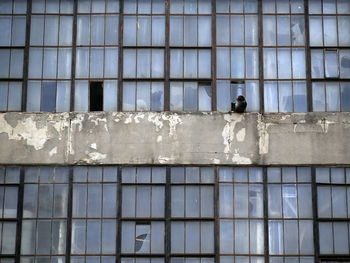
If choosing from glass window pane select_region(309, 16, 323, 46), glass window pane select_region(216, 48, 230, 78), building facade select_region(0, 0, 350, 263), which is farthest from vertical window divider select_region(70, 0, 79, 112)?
glass window pane select_region(309, 16, 323, 46)

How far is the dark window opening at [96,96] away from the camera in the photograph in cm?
1455

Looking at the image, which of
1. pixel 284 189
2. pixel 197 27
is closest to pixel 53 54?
pixel 197 27

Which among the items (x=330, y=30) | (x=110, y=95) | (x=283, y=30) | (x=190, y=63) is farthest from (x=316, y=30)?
(x=110, y=95)

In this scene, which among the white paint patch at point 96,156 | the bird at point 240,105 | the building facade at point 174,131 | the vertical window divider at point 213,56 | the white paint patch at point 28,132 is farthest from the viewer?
the vertical window divider at point 213,56

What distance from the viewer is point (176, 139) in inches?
560

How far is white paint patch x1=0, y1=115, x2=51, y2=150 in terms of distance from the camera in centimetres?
1428

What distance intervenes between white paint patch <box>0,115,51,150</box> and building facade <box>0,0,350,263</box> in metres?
0.02

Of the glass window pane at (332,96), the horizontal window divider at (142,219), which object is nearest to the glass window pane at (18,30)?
the horizontal window divider at (142,219)

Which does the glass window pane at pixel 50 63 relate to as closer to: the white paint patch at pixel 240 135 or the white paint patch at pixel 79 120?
the white paint patch at pixel 79 120

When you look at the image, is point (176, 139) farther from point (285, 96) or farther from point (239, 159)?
point (285, 96)

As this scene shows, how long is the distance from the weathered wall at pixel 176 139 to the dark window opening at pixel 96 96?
0.24 metres

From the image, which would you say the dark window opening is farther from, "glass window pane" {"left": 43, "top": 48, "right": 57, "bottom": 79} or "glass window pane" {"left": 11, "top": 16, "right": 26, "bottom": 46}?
"glass window pane" {"left": 11, "top": 16, "right": 26, "bottom": 46}

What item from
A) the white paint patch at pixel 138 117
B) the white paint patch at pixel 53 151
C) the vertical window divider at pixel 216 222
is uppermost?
the white paint patch at pixel 138 117

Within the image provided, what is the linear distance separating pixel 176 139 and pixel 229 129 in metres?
1.18
